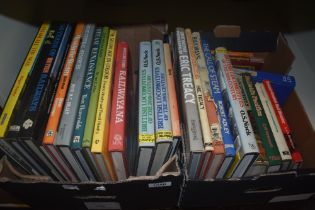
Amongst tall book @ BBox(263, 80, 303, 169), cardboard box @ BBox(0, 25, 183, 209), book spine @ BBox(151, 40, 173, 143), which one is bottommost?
cardboard box @ BBox(0, 25, 183, 209)

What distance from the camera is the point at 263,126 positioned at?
74cm

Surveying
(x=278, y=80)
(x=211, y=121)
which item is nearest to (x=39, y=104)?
(x=211, y=121)

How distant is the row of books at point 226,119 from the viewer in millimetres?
623

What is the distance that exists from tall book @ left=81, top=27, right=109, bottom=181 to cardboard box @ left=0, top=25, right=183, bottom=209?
2.0 inches

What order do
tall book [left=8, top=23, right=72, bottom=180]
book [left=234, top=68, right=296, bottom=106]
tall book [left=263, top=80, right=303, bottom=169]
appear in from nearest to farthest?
tall book [left=8, top=23, right=72, bottom=180] < tall book [left=263, top=80, right=303, bottom=169] < book [left=234, top=68, right=296, bottom=106]

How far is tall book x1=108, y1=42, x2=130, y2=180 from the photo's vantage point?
2.00 feet

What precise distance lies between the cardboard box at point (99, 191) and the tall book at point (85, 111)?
4cm

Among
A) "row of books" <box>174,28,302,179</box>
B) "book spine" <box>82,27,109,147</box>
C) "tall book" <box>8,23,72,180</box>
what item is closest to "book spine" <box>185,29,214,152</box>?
"row of books" <box>174,28,302,179</box>

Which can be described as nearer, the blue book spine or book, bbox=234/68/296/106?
the blue book spine

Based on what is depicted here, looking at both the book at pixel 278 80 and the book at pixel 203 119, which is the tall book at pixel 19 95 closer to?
the book at pixel 203 119

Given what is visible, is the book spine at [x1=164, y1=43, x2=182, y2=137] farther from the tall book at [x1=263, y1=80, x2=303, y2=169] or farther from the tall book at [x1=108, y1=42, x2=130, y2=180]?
the tall book at [x1=263, y1=80, x2=303, y2=169]

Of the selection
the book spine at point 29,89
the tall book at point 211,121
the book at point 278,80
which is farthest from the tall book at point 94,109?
the book at point 278,80

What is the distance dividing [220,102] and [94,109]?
0.97 ft

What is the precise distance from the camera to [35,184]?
660 millimetres
